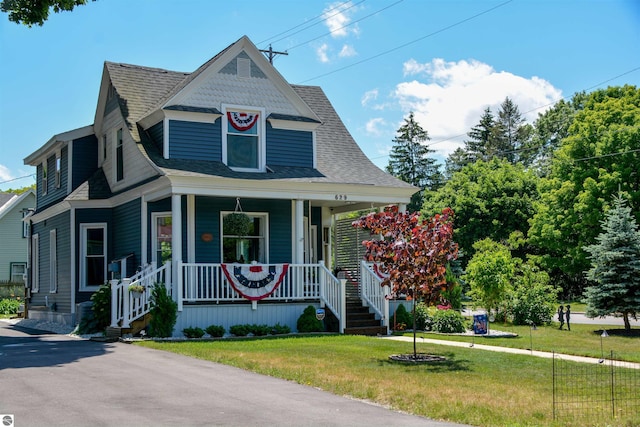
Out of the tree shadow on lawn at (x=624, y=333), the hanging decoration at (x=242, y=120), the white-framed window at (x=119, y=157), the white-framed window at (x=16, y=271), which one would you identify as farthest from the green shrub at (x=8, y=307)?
the tree shadow on lawn at (x=624, y=333)

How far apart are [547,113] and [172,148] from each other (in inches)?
2246

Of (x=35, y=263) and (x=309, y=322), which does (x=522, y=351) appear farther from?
(x=35, y=263)

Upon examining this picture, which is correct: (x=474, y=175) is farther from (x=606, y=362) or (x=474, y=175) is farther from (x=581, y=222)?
(x=606, y=362)

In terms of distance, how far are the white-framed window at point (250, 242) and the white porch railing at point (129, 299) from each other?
107 inches

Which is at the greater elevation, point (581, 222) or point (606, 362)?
point (581, 222)

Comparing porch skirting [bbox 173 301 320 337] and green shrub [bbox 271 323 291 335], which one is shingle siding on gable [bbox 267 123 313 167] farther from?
green shrub [bbox 271 323 291 335]

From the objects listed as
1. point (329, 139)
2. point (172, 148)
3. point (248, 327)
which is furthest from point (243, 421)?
point (329, 139)

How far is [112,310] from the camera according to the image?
18.7 metres

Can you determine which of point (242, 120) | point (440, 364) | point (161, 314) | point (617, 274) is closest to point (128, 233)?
point (242, 120)

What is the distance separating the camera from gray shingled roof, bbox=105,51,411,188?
817 inches

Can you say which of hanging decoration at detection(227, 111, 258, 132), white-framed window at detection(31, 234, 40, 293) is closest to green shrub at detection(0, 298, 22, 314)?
white-framed window at detection(31, 234, 40, 293)

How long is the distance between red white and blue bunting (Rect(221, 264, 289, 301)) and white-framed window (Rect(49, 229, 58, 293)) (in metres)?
9.45

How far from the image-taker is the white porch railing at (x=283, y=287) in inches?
754

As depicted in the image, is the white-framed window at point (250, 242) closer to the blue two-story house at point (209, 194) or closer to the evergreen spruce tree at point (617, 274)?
the blue two-story house at point (209, 194)
